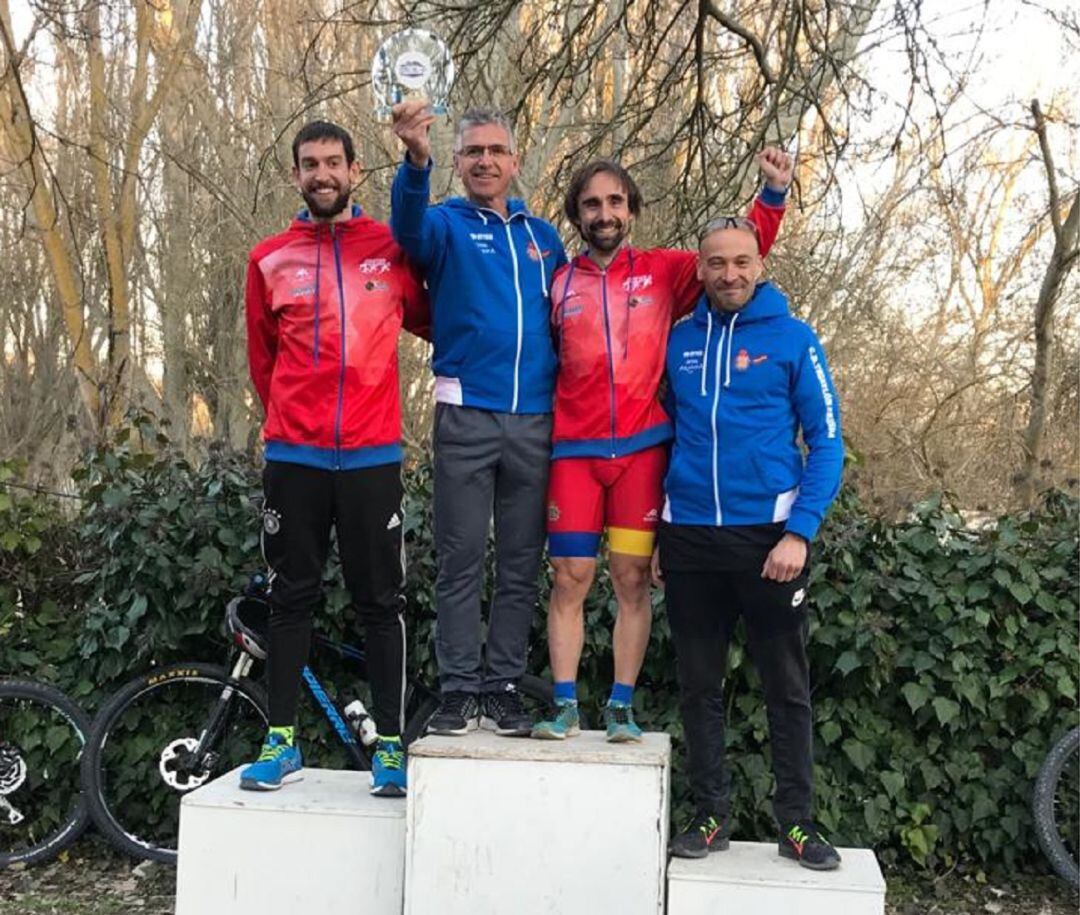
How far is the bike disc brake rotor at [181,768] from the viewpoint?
4.74 m

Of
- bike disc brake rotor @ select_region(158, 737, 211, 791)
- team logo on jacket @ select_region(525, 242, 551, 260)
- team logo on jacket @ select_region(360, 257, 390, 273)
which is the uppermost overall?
team logo on jacket @ select_region(525, 242, 551, 260)

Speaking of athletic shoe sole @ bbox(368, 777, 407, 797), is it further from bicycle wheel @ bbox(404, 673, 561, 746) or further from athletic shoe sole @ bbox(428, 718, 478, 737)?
bicycle wheel @ bbox(404, 673, 561, 746)

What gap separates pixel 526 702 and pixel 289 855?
1.17 m

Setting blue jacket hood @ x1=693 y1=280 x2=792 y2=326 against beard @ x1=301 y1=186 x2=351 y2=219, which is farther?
beard @ x1=301 y1=186 x2=351 y2=219

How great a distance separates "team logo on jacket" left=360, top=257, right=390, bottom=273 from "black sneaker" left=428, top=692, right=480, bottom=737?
1259mm

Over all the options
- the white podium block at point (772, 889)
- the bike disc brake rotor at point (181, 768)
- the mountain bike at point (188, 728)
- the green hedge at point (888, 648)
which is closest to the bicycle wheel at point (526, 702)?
the mountain bike at point (188, 728)

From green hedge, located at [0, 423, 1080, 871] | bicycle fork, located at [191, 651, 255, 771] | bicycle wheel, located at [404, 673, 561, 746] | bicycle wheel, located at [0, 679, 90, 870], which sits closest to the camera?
bicycle wheel, located at [404, 673, 561, 746]

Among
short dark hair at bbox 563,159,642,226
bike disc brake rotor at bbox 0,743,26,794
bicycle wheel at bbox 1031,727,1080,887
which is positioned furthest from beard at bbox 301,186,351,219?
bicycle wheel at bbox 1031,727,1080,887

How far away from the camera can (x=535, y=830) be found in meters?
3.44

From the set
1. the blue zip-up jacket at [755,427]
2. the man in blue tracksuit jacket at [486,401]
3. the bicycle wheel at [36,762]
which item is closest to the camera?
the blue zip-up jacket at [755,427]

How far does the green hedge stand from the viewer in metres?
4.58

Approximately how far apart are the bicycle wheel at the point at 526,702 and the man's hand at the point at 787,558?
1245 mm

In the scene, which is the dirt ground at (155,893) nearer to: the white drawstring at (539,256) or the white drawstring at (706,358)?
the white drawstring at (706,358)

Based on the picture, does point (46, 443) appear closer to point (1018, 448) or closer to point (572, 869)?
point (1018, 448)
